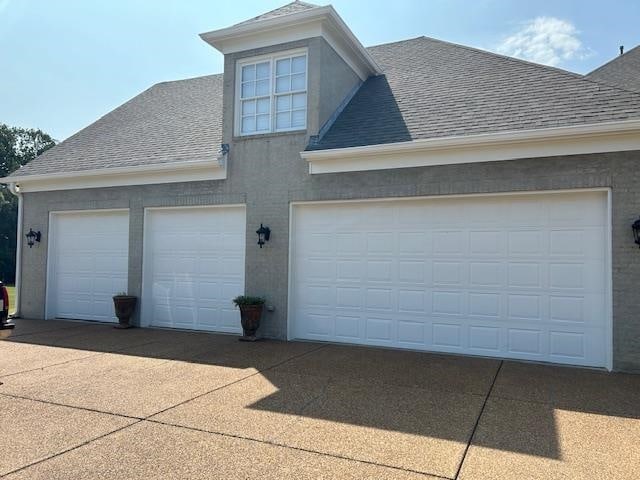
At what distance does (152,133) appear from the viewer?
11984 millimetres

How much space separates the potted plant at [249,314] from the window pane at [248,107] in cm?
386

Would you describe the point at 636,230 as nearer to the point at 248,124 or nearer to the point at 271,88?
the point at 271,88

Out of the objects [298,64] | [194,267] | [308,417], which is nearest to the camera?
[308,417]

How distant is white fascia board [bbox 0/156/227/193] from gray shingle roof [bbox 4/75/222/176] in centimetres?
21

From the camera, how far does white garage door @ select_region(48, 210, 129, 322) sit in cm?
1101

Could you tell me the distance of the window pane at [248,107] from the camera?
980cm

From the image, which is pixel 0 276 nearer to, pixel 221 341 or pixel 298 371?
pixel 221 341

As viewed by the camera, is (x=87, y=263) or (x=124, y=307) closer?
(x=124, y=307)

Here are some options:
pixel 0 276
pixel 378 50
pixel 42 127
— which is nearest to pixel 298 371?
pixel 378 50

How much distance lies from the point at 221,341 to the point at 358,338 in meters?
2.55

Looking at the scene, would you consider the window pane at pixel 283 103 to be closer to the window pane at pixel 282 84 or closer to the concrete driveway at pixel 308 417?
the window pane at pixel 282 84

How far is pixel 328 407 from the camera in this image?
503 cm

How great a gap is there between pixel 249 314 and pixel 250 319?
3.9 inches

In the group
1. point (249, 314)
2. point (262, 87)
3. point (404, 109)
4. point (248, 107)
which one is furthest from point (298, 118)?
point (249, 314)
